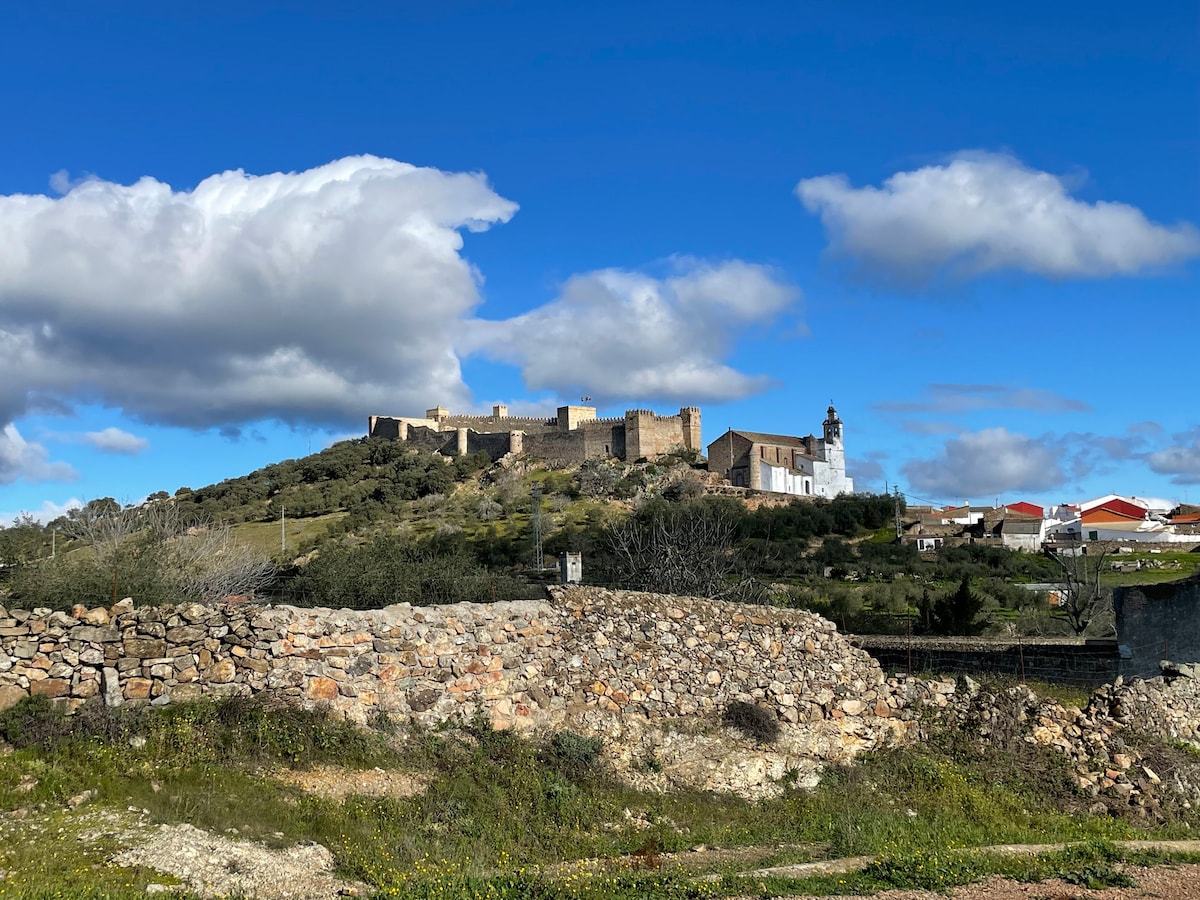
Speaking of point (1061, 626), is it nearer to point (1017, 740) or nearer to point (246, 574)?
point (1017, 740)

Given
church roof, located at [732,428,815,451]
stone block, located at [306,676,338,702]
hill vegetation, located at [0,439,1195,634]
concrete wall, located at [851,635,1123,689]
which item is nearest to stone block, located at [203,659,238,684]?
stone block, located at [306,676,338,702]

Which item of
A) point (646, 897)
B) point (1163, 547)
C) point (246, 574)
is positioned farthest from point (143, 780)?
point (1163, 547)

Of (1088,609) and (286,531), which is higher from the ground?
(286,531)

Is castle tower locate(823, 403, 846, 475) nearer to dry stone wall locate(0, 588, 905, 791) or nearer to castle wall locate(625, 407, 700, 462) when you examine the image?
castle wall locate(625, 407, 700, 462)

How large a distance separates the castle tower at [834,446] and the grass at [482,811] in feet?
243

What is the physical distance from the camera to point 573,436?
83250mm

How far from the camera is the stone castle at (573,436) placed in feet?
268

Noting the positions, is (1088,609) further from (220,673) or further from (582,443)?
(582,443)

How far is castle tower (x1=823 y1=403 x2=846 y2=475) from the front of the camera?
83.7 meters

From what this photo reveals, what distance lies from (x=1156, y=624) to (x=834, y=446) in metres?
68.2

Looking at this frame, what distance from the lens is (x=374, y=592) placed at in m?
14.3

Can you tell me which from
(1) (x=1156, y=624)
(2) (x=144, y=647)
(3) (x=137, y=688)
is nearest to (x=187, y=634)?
(2) (x=144, y=647)

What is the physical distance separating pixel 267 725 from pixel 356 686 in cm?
110

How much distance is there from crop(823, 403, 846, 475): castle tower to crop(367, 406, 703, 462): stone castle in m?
11.2
